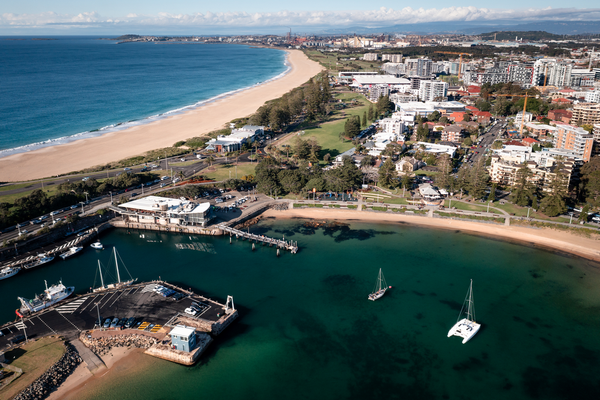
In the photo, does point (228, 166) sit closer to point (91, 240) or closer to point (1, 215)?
point (91, 240)

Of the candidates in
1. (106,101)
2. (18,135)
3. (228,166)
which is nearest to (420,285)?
(228,166)

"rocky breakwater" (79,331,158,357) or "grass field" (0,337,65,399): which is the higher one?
"grass field" (0,337,65,399)

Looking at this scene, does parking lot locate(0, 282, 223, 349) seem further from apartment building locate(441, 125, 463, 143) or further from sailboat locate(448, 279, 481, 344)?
apartment building locate(441, 125, 463, 143)

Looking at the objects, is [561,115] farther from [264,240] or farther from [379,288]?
[264,240]

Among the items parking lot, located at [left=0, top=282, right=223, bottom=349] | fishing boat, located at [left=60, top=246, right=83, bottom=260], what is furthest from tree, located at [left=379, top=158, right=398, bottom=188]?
fishing boat, located at [left=60, top=246, right=83, bottom=260]

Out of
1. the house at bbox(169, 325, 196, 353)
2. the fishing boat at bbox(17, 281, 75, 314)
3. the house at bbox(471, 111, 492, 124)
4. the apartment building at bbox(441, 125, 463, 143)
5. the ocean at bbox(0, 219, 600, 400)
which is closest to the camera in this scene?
the ocean at bbox(0, 219, 600, 400)

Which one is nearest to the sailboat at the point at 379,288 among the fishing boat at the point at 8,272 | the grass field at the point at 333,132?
the fishing boat at the point at 8,272

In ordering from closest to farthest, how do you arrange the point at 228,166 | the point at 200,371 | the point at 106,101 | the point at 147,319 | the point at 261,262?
the point at 200,371
the point at 147,319
the point at 261,262
the point at 228,166
the point at 106,101

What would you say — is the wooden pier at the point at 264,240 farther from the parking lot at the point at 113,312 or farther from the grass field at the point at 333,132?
the grass field at the point at 333,132
